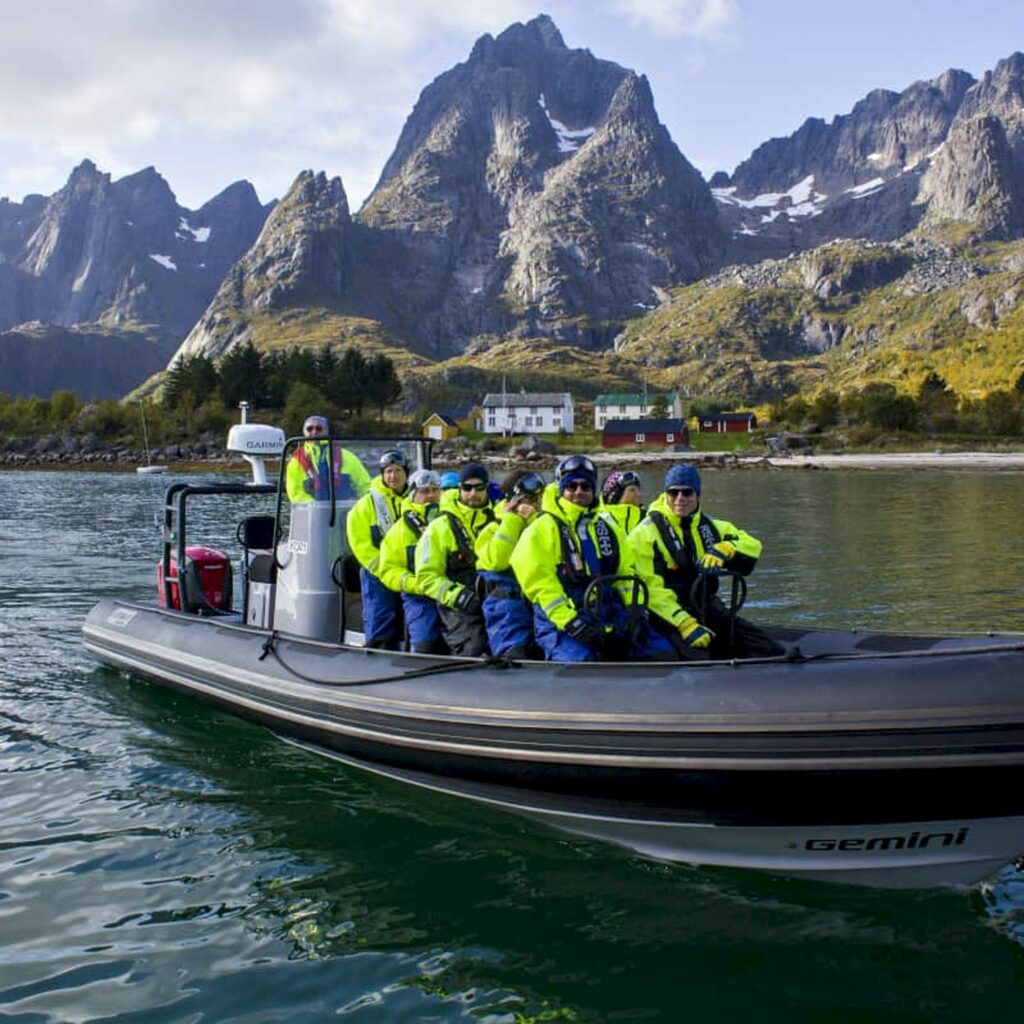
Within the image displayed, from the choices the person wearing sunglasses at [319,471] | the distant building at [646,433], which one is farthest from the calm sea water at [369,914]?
the distant building at [646,433]

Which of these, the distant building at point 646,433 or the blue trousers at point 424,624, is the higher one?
the distant building at point 646,433

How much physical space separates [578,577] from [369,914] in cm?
240

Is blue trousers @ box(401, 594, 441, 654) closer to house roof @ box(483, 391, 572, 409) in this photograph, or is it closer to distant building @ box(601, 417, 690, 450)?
distant building @ box(601, 417, 690, 450)

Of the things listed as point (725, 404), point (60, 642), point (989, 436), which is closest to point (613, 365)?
point (725, 404)

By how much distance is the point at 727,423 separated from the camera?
9581cm

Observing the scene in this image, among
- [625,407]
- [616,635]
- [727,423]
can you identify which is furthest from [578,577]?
[625,407]

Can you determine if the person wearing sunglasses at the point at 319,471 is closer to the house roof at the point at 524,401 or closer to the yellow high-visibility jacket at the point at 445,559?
the yellow high-visibility jacket at the point at 445,559

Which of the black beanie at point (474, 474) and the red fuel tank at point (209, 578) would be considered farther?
the red fuel tank at point (209, 578)

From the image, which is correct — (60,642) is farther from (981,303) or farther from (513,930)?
(981,303)

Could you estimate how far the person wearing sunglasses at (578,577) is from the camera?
6098mm

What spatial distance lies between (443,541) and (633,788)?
236 cm

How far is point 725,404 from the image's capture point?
378 feet

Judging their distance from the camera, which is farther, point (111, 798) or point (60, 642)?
point (60, 642)

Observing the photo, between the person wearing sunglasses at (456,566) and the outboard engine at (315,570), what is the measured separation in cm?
154
